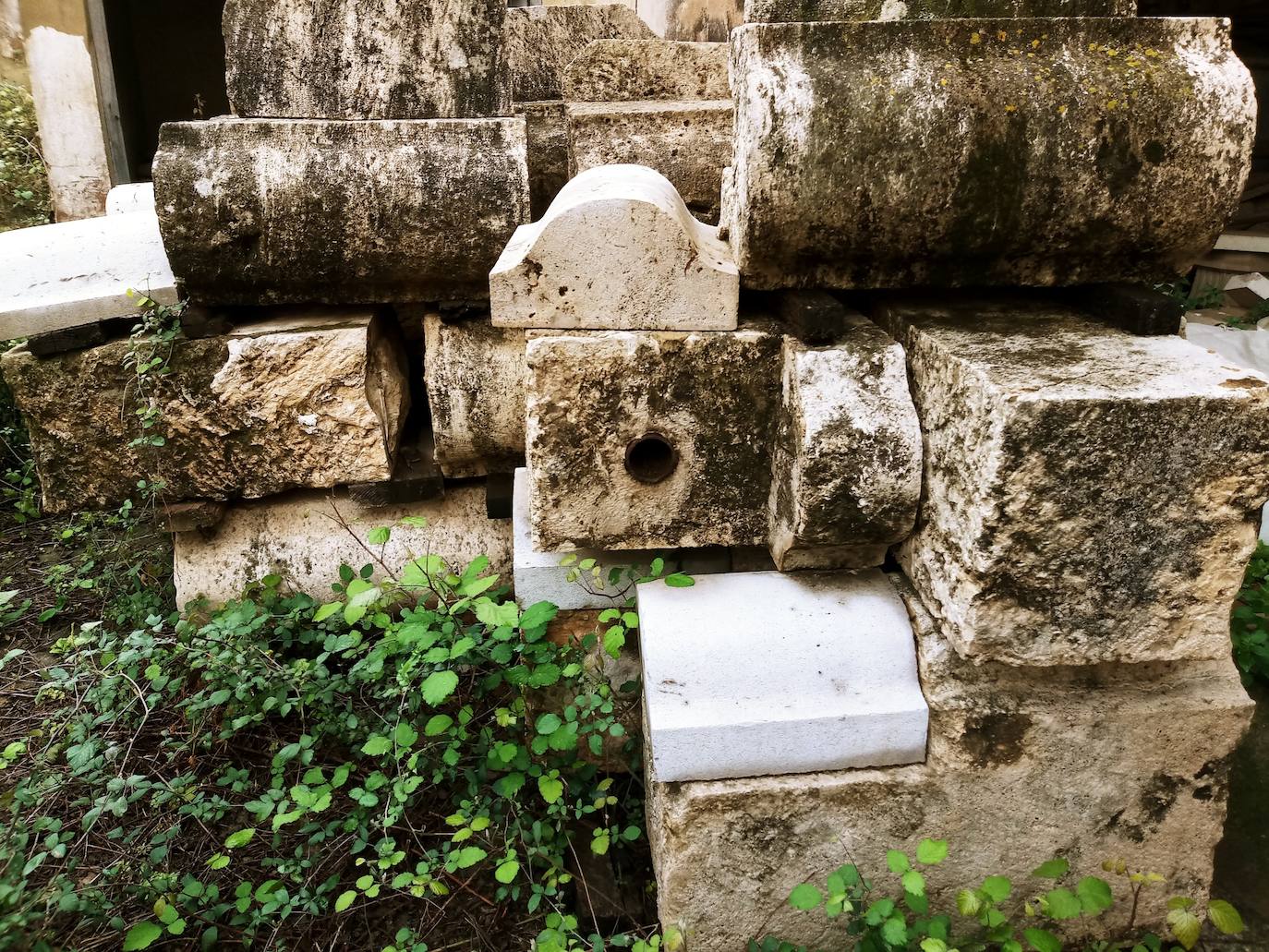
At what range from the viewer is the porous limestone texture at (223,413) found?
196 centimetres

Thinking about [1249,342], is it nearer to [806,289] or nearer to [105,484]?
[806,289]

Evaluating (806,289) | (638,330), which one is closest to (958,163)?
(806,289)

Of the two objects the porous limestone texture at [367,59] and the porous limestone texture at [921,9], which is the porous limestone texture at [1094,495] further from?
the porous limestone texture at [367,59]

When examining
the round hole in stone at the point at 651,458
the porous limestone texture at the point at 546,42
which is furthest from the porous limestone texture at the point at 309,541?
the porous limestone texture at the point at 546,42

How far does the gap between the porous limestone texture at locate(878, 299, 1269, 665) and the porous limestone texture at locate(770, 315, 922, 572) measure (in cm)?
6

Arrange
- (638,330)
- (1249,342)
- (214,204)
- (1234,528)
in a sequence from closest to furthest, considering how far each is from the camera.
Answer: (1234,528), (638,330), (214,204), (1249,342)

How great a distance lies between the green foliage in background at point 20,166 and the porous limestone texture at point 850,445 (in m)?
5.52

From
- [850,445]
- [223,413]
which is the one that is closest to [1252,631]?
[850,445]

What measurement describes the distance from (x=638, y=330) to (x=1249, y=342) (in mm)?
3794

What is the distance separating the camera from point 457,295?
2012mm

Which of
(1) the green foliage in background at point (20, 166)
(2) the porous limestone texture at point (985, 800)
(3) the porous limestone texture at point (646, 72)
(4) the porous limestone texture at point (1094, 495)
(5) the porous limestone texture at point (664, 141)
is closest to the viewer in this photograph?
(4) the porous limestone texture at point (1094, 495)

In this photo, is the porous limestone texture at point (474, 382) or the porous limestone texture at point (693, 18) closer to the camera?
the porous limestone texture at point (474, 382)

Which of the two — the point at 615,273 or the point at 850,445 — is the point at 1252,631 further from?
the point at 615,273

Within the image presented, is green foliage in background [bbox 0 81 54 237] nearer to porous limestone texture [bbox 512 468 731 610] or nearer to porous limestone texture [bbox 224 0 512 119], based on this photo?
porous limestone texture [bbox 224 0 512 119]
